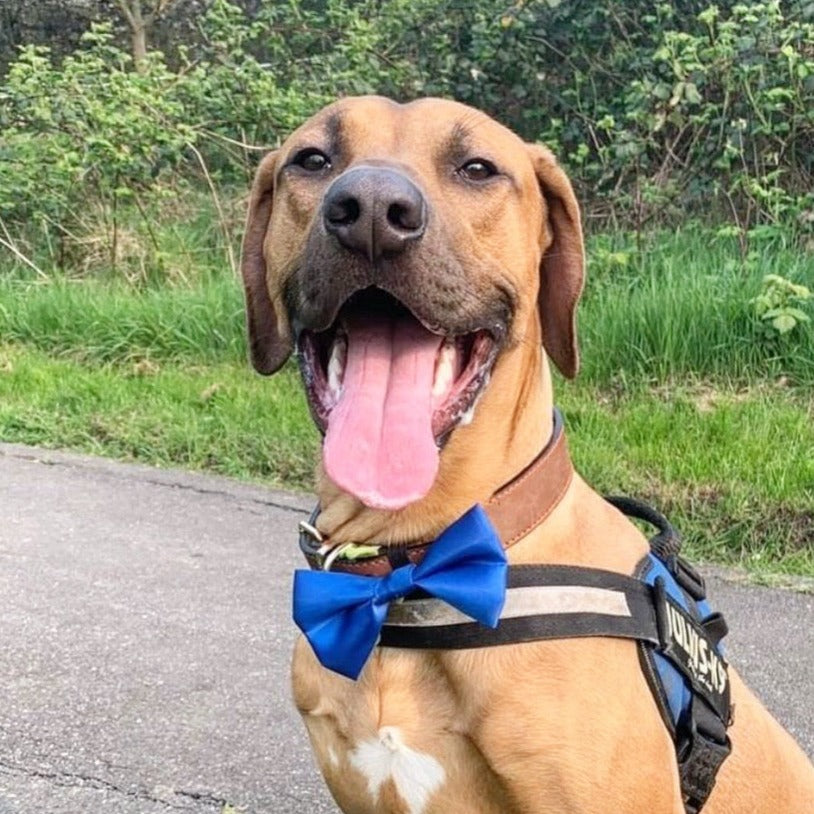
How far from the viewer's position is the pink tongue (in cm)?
209

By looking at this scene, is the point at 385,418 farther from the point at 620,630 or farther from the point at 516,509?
the point at 620,630

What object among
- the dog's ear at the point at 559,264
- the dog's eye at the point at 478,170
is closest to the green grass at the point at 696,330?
the dog's ear at the point at 559,264

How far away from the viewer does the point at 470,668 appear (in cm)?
204

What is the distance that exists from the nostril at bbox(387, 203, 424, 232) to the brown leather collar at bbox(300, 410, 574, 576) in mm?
516

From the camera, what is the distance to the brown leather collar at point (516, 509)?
2.17 m

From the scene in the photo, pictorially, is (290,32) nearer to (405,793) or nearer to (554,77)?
(554,77)

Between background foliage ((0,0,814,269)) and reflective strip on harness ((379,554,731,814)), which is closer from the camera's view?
reflective strip on harness ((379,554,731,814))

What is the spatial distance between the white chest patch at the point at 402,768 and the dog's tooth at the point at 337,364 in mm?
627

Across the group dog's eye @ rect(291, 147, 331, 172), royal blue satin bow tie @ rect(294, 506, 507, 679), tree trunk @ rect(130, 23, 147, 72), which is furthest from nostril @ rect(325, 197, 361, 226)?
tree trunk @ rect(130, 23, 147, 72)

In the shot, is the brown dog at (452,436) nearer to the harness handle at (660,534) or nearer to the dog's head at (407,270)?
the dog's head at (407,270)

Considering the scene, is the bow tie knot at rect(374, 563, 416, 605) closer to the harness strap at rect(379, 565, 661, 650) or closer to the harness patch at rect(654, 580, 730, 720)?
the harness strap at rect(379, 565, 661, 650)

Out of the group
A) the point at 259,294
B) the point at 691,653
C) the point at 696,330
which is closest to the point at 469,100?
the point at 696,330

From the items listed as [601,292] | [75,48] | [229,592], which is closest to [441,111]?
[229,592]

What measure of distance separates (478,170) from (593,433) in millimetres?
2831
